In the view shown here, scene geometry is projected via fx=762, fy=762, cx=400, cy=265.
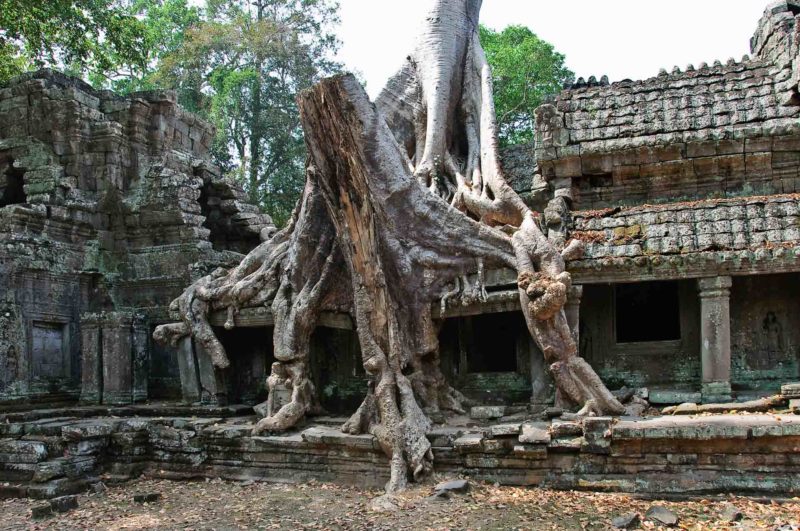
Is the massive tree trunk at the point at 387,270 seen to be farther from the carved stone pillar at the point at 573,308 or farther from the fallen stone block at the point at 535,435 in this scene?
the fallen stone block at the point at 535,435

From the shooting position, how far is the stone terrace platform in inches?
269

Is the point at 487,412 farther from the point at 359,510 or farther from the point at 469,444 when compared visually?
the point at 359,510

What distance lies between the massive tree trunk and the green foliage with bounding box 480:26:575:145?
38.0 ft

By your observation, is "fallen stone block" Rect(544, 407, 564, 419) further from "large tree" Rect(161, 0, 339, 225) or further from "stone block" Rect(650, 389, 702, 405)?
"large tree" Rect(161, 0, 339, 225)

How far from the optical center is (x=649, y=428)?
23.0ft

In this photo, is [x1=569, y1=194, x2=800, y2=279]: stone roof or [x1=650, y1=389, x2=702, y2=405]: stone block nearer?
[x1=569, y1=194, x2=800, y2=279]: stone roof

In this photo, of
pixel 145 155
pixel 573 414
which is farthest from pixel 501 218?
pixel 145 155

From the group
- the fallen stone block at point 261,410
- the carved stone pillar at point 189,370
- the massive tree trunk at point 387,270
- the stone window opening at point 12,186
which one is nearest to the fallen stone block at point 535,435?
the massive tree trunk at point 387,270

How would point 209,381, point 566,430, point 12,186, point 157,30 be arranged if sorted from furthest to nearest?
point 157,30 < point 12,186 < point 209,381 < point 566,430

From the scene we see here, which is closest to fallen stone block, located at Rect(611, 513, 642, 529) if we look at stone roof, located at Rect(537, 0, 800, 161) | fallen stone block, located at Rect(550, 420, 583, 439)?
fallen stone block, located at Rect(550, 420, 583, 439)

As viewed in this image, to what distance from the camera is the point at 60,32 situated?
57.6 ft

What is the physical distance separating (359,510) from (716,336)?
14.0ft

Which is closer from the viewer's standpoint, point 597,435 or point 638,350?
point 597,435

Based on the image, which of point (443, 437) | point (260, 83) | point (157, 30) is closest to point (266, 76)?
point (260, 83)
